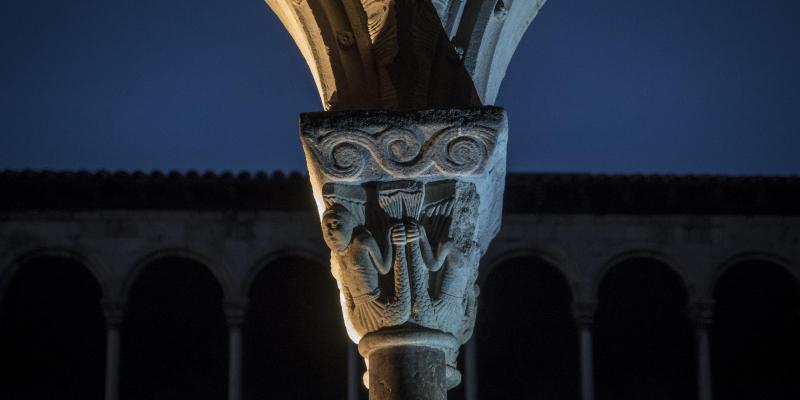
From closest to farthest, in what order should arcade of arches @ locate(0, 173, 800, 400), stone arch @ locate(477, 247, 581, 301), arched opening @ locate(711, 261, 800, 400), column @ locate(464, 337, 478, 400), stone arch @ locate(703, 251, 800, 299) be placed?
1. column @ locate(464, 337, 478, 400)
2. arcade of arches @ locate(0, 173, 800, 400)
3. stone arch @ locate(477, 247, 581, 301)
4. stone arch @ locate(703, 251, 800, 299)
5. arched opening @ locate(711, 261, 800, 400)

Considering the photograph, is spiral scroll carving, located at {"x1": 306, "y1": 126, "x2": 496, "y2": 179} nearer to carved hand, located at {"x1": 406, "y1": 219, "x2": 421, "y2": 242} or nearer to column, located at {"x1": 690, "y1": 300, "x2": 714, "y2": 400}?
carved hand, located at {"x1": 406, "y1": 219, "x2": 421, "y2": 242}

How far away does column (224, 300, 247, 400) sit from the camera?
16328 millimetres

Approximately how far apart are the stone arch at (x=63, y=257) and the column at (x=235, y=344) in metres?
1.40

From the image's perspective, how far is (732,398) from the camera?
17625 mm

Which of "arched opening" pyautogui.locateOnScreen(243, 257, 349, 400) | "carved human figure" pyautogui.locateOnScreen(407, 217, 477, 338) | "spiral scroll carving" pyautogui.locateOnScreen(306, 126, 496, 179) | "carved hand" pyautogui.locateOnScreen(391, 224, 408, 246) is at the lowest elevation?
"carved human figure" pyautogui.locateOnScreen(407, 217, 477, 338)

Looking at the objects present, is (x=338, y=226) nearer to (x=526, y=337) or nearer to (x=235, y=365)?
(x=235, y=365)

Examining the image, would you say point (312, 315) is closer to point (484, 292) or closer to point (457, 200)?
point (484, 292)

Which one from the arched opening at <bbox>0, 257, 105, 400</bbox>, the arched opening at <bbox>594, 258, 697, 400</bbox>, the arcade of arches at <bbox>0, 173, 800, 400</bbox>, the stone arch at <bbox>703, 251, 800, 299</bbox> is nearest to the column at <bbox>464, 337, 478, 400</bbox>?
the arcade of arches at <bbox>0, 173, 800, 400</bbox>

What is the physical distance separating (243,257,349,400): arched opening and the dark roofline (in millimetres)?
1150

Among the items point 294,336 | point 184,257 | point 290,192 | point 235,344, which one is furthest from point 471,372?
point 184,257

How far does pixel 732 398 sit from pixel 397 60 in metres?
14.4

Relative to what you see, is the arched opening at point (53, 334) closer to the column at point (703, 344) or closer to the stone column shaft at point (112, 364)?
the stone column shaft at point (112, 364)

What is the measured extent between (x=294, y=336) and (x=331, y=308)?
0.58m

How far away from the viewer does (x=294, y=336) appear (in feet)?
58.1
